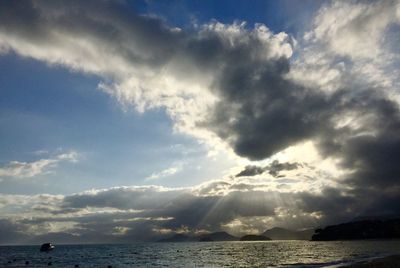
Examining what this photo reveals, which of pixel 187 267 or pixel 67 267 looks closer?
pixel 187 267

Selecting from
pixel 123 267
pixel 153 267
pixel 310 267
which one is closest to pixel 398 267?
pixel 310 267

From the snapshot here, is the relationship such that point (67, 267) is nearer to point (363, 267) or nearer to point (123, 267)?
point (123, 267)

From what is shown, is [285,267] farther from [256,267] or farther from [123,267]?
[123,267]

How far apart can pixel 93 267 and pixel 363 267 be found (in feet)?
262

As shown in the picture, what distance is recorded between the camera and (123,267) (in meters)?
109

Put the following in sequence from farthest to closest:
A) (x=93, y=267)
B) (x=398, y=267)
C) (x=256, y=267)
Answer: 1. (x=93, y=267)
2. (x=256, y=267)
3. (x=398, y=267)

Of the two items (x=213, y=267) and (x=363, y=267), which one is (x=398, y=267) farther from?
(x=213, y=267)

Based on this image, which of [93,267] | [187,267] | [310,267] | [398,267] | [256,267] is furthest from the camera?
[93,267]

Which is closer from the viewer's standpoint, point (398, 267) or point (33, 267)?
point (398, 267)

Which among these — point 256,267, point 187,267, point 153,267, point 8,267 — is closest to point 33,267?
point 8,267

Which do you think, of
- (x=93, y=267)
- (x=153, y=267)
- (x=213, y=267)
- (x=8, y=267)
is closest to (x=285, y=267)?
(x=213, y=267)

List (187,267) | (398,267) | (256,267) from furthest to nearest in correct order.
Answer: (187,267) → (256,267) → (398,267)

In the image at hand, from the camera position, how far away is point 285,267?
88188mm

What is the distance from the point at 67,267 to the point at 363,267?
8847 centimetres
